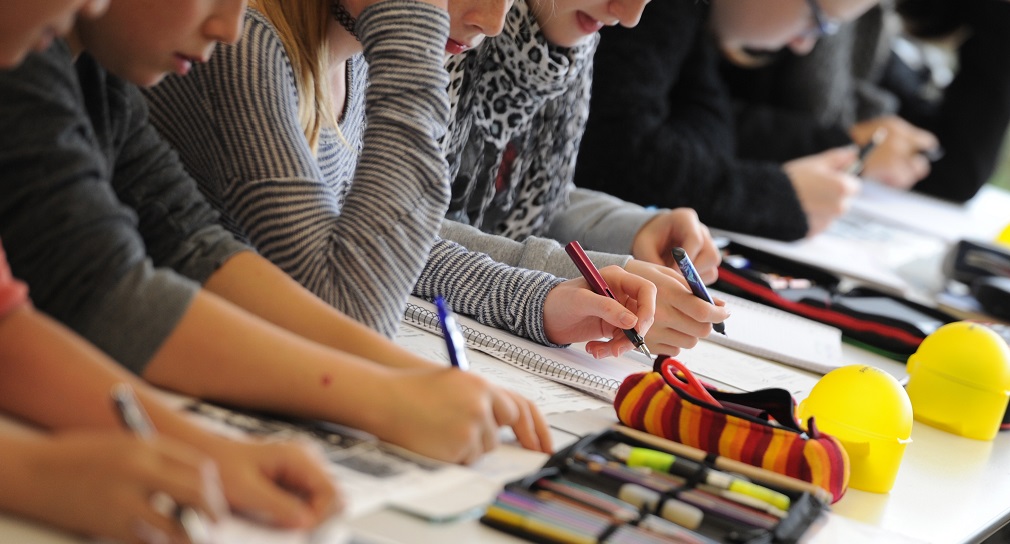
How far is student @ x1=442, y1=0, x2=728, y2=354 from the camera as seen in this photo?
48.3 inches

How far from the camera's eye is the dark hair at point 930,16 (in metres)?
3.03

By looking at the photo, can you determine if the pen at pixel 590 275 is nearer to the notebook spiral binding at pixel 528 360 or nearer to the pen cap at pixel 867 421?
the notebook spiral binding at pixel 528 360

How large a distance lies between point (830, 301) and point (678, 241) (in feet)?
0.77

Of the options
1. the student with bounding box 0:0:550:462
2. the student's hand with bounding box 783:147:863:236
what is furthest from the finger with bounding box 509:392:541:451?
the student's hand with bounding box 783:147:863:236

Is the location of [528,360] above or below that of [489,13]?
below

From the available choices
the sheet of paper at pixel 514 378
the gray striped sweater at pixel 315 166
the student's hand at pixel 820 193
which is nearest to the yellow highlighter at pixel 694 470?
the sheet of paper at pixel 514 378

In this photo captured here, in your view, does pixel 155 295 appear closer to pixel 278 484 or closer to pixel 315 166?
pixel 278 484

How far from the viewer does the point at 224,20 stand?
2.33 ft

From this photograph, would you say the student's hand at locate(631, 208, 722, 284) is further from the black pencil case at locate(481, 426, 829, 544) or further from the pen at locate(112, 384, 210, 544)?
the pen at locate(112, 384, 210, 544)

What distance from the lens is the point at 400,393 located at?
0.69 meters

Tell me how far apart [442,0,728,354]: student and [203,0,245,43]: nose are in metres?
0.55

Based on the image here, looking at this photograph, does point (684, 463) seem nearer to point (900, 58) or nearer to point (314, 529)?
point (314, 529)

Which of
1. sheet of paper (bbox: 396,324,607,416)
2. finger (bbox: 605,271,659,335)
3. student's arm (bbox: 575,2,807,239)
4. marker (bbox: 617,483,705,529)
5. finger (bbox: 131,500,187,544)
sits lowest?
finger (bbox: 131,500,187,544)

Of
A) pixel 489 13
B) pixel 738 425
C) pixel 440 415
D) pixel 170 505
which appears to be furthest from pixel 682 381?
pixel 170 505
